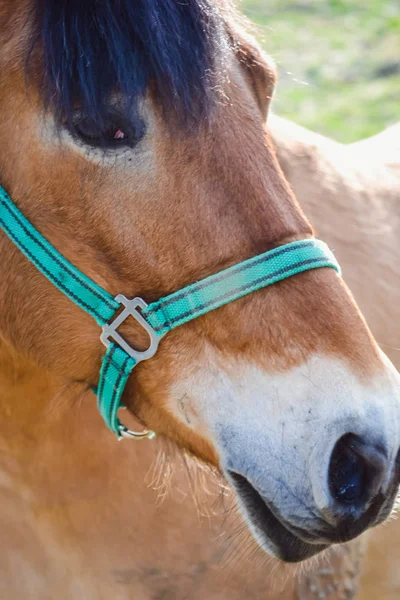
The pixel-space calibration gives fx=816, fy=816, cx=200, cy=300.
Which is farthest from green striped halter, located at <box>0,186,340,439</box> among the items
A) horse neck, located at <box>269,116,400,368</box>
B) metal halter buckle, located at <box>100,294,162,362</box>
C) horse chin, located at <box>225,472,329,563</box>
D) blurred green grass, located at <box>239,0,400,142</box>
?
blurred green grass, located at <box>239,0,400,142</box>

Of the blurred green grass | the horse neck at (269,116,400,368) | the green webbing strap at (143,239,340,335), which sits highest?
the green webbing strap at (143,239,340,335)

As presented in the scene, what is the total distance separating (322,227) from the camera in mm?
2744

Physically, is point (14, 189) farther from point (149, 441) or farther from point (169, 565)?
point (169, 565)

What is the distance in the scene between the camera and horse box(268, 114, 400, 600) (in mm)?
2723

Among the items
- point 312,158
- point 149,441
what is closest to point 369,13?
point 312,158

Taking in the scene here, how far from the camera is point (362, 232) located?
2.86m

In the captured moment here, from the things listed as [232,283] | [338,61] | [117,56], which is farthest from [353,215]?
[338,61]

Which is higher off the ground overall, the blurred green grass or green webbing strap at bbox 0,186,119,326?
green webbing strap at bbox 0,186,119,326

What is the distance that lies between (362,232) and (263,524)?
1.39 m

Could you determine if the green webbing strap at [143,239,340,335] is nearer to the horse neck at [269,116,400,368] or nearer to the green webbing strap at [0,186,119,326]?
the green webbing strap at [0,186,119,326]

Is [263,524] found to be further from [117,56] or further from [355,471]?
[117,56]

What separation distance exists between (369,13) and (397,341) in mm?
8345

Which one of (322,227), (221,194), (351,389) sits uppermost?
(221,194)

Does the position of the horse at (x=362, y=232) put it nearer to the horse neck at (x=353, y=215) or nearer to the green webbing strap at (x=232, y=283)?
the horse neck at (x=353, y=215)
